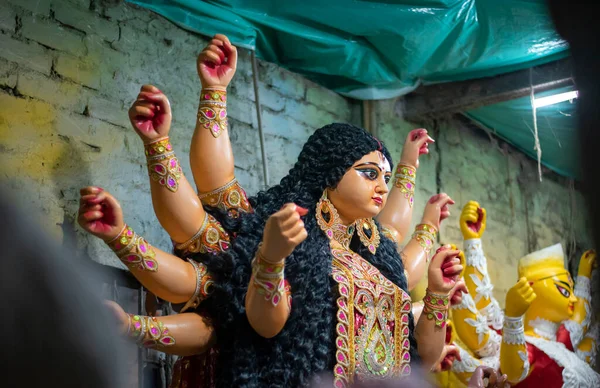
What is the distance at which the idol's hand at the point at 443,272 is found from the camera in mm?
2140

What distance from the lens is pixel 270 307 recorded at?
75.0 inches

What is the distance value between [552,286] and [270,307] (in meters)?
1.83

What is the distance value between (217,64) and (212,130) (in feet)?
0.62

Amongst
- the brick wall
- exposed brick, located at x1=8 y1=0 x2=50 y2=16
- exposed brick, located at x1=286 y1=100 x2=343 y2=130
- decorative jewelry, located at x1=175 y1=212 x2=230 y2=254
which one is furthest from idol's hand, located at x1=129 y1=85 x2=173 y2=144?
exposed brick, located at x1=286 y1=100 x2=343 y2=130

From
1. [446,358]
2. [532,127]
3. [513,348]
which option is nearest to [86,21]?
[446,358]

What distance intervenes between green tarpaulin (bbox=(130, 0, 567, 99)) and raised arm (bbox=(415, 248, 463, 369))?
1044mm

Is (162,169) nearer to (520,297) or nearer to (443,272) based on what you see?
(443,272)

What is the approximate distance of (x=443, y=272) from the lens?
7.07 ft

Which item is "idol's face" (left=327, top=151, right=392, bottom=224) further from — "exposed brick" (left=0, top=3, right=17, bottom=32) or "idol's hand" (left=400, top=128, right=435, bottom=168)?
"exposed brick" (left=0, top=3, right=17, bottom=32)

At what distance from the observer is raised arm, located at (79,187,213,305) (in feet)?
6.03

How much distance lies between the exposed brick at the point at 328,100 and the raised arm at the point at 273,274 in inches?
57.2

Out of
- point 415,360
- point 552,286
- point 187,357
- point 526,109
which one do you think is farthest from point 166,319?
point 526,109

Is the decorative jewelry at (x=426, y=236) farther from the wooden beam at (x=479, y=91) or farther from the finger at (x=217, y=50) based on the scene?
the wooden beam at (x=479, y=91)

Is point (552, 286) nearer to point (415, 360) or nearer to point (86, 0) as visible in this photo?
point (415, 360)
